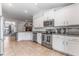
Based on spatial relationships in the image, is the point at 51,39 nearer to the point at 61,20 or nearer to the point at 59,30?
the point at 59,30

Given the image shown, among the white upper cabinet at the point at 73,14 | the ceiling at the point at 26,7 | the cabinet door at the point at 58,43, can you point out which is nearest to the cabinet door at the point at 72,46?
the cabinet door at the point at 58,43

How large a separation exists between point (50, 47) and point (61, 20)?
4.63ft

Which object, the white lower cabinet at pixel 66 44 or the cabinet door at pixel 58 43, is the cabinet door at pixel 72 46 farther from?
the cabinet door at pixel 58 43

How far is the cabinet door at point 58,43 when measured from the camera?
4.46m

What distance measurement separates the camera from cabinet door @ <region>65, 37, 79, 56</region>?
3.71 meters

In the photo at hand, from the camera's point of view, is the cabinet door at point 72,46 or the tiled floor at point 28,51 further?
the tiled floor at point 28,51

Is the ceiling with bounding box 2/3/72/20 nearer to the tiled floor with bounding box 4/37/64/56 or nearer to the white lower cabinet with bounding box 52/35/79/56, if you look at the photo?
the white lower cabinet with bounding box 52/35/79/56

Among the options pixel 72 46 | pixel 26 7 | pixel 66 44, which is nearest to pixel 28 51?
pixel 66 44

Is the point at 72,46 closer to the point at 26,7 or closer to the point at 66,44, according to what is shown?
the point at 66,44

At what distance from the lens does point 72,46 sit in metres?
3.89

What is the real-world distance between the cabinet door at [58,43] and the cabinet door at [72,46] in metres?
0.34

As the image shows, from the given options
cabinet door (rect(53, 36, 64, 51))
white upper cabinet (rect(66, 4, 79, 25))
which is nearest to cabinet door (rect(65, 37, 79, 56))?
cabinet door (rect(53, 36, 64, 51))

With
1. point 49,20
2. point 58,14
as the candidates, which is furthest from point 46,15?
point 58,14

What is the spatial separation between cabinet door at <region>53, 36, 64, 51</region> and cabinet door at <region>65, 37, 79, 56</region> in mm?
340
